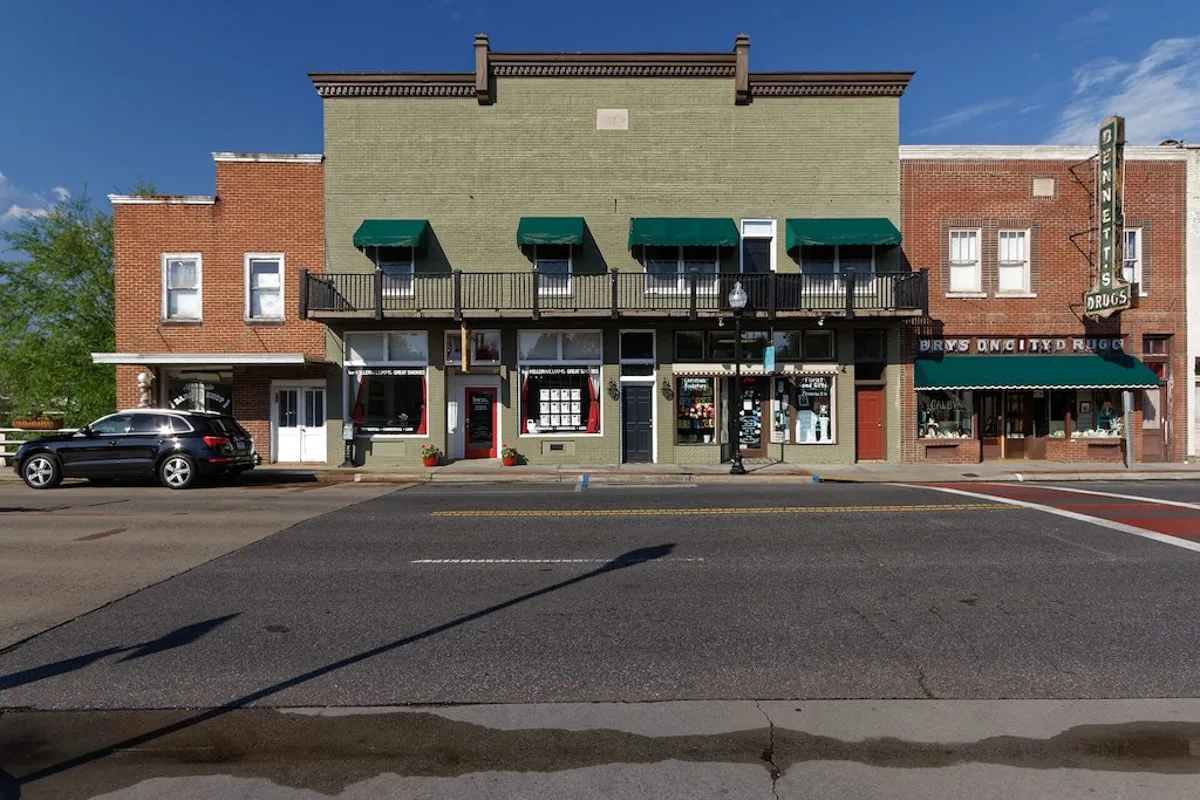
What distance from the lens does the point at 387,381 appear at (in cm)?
1842

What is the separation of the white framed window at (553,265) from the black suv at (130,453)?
8.87 m

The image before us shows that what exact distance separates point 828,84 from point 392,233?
41.7 feet

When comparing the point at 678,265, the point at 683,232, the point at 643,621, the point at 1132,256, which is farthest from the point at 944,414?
the point at 643,621

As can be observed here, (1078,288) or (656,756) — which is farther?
(1078,288)

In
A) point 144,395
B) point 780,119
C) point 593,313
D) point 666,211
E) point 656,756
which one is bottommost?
point 656,756

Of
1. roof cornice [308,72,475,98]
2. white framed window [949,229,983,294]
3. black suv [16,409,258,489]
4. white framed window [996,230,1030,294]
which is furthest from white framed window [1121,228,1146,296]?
black suv [16,409,258,489]

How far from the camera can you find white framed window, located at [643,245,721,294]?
18.0 meters

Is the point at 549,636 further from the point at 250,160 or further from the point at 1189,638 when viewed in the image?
the point at 250,160

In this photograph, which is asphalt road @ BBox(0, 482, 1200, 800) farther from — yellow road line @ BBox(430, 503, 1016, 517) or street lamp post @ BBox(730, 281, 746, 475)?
street lamp post @ BBox(730, 281, 746, 475)

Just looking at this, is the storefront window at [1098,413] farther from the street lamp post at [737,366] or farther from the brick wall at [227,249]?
the brick wall at [227,249]

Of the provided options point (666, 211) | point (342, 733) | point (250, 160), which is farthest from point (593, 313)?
point (342, 733)

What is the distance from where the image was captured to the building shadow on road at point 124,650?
4.21m

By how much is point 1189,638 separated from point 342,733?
5.82 meters

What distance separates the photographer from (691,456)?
60.0 ft
